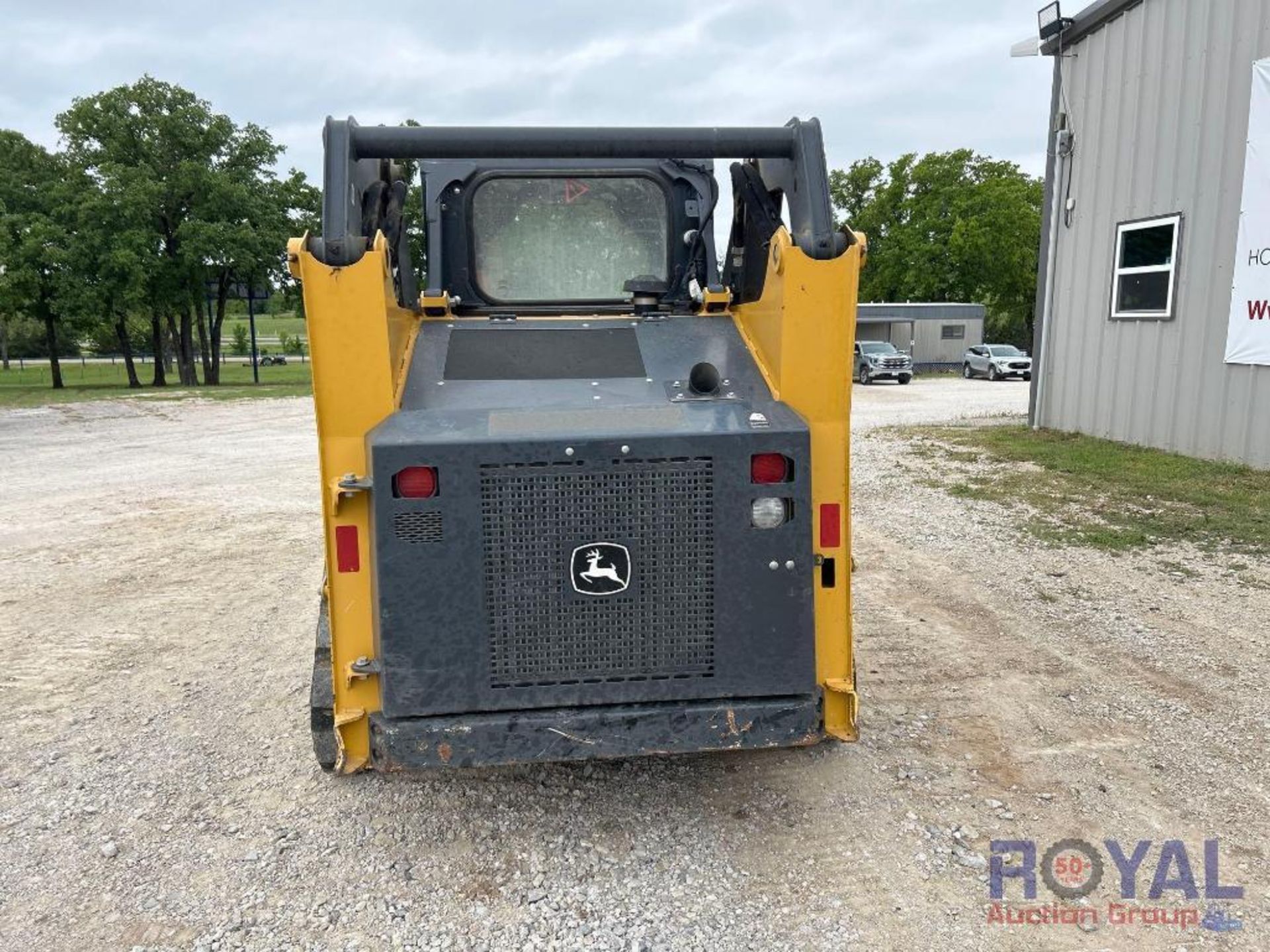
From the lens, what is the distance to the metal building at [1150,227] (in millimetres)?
9281

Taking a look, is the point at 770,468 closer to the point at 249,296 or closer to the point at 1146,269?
the point at 1146,269

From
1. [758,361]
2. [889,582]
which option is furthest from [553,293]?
[889,582]

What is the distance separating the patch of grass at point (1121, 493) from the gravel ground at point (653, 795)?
90cm

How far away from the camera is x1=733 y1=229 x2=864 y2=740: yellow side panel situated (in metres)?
2.86

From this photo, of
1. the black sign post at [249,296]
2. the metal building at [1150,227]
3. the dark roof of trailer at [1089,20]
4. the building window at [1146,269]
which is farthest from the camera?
the black sign post at [249,296]

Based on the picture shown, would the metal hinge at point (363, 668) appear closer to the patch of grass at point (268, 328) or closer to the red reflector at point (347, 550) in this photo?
the red reflector at point (347, 550)

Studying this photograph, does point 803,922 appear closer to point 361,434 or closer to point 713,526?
point 713,526

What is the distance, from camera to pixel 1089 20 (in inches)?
445

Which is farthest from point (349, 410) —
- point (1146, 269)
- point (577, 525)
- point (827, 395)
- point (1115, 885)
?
point (1146, 269)

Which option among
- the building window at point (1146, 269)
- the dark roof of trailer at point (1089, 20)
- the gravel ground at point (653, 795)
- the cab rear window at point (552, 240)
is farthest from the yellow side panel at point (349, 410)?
the dark roof of trailer at point (1089, 20)

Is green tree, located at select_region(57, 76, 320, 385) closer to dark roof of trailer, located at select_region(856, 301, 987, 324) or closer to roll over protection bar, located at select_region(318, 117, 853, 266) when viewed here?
dark roof of trailer, located at select_region(856, 301, 987, 324)

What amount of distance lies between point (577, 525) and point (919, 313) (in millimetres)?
35305

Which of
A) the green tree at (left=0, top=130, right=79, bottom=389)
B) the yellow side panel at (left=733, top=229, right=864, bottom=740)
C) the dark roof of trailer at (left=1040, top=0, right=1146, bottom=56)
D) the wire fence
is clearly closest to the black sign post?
the green tree at (left=0, top=130, right=79, bottom=389)

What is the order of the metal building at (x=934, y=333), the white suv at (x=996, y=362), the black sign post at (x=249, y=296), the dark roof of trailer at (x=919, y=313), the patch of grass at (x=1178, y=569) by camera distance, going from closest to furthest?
1. the patch of grass at (x=1178, y=569)
2. the white suv at (x=996, y=362)
3. the black sign post at (x=249, y=296)
4. the dark roof of trailer at (x=919, y=313)
5. the metal building at (x=934, y=333)
